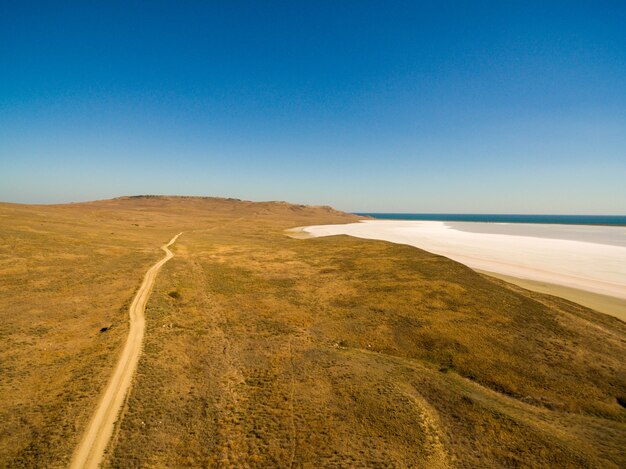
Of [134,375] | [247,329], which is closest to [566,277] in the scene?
[247,329]

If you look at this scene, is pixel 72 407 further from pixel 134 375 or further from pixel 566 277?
pixel 566 277

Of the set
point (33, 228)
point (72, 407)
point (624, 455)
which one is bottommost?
point (624, 455)

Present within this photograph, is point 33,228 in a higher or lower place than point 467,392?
higher

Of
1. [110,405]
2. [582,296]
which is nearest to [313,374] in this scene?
[110,405]

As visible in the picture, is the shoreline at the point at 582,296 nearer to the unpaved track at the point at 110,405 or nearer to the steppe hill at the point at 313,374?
the steppe hill at the point at 313,374

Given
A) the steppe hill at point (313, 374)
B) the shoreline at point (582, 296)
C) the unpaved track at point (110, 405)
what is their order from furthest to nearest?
the shoreline at point (582, 296) → the steppe hill at point (313, 374) → the unpaved track at point (110, 405)

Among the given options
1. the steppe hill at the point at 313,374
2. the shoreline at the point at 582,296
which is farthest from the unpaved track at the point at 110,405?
the shoreline at the point at 582,296
